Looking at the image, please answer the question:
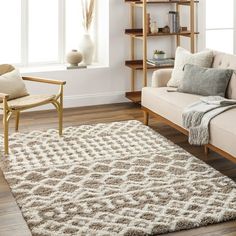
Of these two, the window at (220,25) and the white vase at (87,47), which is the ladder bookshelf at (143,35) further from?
the white vase at (87,47)

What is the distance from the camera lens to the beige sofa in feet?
12.8

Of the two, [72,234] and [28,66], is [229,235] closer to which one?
[72,234]

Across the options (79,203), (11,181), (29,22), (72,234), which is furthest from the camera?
(29,22)

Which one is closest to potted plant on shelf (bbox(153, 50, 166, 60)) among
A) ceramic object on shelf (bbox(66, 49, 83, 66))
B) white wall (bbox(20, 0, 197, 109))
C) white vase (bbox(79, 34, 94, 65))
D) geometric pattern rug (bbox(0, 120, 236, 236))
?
white wall (bbox(20, 0, 197, 109))

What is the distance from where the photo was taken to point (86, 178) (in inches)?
157

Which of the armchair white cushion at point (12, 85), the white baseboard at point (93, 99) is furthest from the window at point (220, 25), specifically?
the armchair white cushion at point (12, 85)

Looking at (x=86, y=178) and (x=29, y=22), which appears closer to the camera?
(x=86, y=178)

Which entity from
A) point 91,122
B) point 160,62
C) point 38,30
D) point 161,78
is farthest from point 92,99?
point 161,78

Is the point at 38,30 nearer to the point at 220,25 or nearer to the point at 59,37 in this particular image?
the point at 59,37

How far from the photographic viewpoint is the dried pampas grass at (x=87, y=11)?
20.8 feet

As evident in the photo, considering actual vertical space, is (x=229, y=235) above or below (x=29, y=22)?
below

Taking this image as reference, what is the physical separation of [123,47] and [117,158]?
2256mm

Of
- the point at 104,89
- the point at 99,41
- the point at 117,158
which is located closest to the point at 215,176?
the point at 117,158

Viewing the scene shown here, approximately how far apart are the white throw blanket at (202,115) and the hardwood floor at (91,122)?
281 mm
